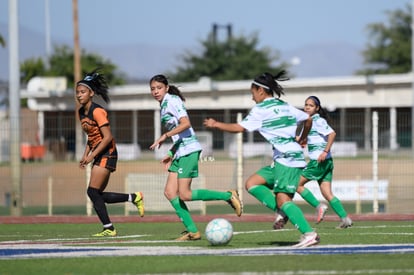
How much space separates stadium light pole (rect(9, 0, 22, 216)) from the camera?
2492 centimetres

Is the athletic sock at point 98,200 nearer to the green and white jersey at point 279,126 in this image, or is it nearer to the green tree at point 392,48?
the green and white jersey at point 279,126

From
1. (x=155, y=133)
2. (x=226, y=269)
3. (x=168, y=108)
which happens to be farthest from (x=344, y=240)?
(x=155, y=133)

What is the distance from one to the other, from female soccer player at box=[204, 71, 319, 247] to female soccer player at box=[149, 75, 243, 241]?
5.05ft

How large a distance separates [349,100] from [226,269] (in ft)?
160

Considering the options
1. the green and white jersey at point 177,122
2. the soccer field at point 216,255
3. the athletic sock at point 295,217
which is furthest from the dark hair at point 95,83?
the athletic sock at point 295,217

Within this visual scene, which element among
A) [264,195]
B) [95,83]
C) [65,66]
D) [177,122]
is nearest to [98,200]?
[95,83]

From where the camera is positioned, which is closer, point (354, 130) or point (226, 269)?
point (226, 269)

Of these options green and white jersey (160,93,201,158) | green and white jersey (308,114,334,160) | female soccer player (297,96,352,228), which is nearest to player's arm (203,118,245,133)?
green and white jersey (160,93,201,158)

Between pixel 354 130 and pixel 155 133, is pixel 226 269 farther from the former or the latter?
pixel 354 130

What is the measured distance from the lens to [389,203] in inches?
979

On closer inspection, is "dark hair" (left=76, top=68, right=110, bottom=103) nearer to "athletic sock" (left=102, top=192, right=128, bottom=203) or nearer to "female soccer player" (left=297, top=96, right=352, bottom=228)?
"athletic sock" (left=102, top=192, right=128, bottom=203)

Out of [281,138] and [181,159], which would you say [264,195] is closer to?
[281,138]

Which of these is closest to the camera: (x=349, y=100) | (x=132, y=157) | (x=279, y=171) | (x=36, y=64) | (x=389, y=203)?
(x=279, y=171)

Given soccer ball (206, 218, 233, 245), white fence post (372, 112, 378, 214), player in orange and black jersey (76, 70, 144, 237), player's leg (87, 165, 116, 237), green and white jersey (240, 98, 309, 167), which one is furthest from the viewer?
white fence post (372, 112, 378, 214)
